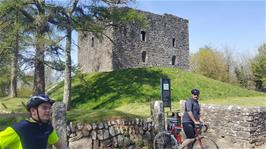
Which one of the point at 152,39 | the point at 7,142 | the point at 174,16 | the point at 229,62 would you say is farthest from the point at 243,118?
the point at 229,62

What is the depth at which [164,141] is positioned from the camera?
1052 cm

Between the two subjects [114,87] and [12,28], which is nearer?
[12,28]

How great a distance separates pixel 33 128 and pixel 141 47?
120ft

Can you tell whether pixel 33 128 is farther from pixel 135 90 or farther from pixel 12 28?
pixel 135 90

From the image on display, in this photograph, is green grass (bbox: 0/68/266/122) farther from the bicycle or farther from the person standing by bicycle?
the person standing by bicycle

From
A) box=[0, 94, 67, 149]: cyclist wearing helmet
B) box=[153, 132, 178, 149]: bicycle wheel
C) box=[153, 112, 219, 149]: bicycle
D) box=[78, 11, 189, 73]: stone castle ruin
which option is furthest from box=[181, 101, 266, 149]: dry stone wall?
box=[78, 11, 189, 73]: stone castle ruin

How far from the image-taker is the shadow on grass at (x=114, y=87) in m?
26.1

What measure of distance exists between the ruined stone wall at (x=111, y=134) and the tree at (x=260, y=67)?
40.4 meters

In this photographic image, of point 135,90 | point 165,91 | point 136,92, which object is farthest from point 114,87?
point 165,91

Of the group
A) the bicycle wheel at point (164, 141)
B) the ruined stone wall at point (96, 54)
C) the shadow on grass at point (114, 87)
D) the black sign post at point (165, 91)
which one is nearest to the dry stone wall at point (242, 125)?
the black sign post at point (165, 91)

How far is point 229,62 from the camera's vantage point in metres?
64.5

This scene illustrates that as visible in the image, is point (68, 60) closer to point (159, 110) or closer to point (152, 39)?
point (159, 110)

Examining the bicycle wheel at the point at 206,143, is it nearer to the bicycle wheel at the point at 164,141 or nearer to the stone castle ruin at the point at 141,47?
the bicycle wheel at the point at 164,141

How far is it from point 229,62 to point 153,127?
183 ft
